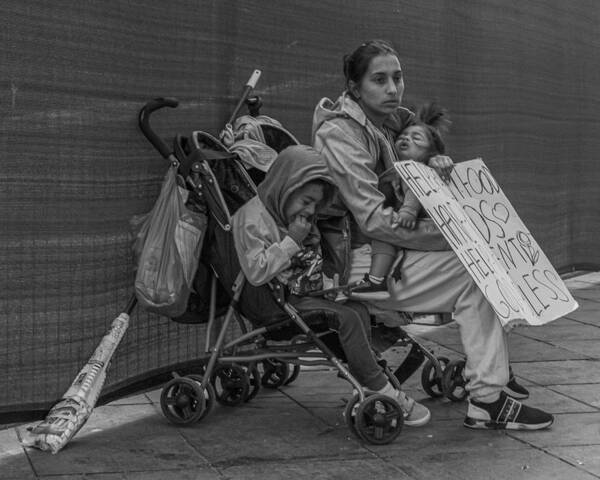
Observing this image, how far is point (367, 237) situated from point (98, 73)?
127 centimetres

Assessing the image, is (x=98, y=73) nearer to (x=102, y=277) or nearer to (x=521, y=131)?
(x=102, y=277)

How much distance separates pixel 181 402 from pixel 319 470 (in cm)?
74

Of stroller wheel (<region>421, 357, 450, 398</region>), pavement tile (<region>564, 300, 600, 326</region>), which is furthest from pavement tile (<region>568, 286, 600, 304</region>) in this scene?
stroller wheel (<region>421, 357, 450, 398</region>)

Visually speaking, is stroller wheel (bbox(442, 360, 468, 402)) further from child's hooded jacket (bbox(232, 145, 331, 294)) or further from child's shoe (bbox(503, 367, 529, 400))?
child's hooded jacket (bbox(232, 145, 331, 294))

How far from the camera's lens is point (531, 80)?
8.30 m

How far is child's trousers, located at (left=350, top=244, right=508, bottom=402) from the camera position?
4.69m

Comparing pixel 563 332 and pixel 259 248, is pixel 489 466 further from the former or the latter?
pixel 563 332

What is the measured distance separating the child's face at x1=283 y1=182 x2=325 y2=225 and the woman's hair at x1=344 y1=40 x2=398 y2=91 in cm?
59

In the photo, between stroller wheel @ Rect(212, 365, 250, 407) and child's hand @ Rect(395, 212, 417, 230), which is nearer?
child's hand @ Rect(395, 212, 417, 230)

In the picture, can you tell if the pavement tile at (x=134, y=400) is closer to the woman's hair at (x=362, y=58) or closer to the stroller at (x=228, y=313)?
the stroller at (x=228, y=313)

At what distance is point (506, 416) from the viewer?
4.77 metres

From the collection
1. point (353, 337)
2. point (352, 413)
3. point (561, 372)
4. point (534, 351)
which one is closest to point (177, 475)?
Answer: point (352, 413)

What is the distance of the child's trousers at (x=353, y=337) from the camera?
4.56m

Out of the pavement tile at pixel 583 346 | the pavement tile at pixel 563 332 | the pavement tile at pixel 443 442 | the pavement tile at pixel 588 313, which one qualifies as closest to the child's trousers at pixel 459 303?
the pavement tile at pixel 443 442
